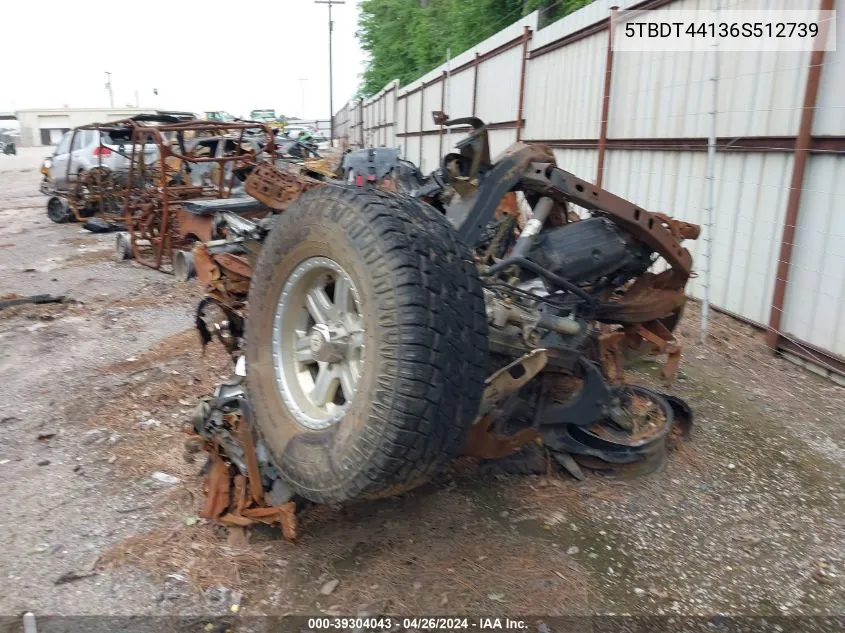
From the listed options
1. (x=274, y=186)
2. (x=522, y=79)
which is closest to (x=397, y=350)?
(x=274, y=186)

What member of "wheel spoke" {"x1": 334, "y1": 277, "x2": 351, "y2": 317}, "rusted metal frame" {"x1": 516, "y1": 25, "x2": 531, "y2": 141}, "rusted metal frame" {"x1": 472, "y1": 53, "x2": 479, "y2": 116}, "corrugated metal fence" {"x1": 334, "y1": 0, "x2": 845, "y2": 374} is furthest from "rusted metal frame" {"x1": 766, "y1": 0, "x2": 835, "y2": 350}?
"rusted metal frame" {"x1": 472, "y1": 53, "x2": 479, "y2": 116}

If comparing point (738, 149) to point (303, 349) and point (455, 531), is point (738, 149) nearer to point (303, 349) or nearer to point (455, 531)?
point (455, 531)

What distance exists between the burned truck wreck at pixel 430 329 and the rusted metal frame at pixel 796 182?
177cm

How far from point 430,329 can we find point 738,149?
455 centimetres

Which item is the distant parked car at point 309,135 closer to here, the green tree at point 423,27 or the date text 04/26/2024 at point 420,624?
the green tree at point 423,27

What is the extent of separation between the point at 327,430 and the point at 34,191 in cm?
2378

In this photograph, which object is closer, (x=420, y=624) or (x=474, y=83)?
(x=420, y=624)

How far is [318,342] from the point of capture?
8.51 feet

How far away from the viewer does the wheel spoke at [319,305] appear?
265 cm

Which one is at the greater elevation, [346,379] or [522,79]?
[522,79]

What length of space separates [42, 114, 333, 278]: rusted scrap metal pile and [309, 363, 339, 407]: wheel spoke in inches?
133

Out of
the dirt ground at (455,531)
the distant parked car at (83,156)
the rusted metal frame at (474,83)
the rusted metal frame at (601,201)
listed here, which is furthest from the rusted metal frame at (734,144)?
the distant parked car at (83,156)

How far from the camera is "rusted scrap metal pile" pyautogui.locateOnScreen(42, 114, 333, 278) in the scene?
8.27 m

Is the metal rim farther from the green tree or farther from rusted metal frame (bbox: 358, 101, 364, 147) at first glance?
rusted metal frame (bbox: 358, 101, 364, 147)
